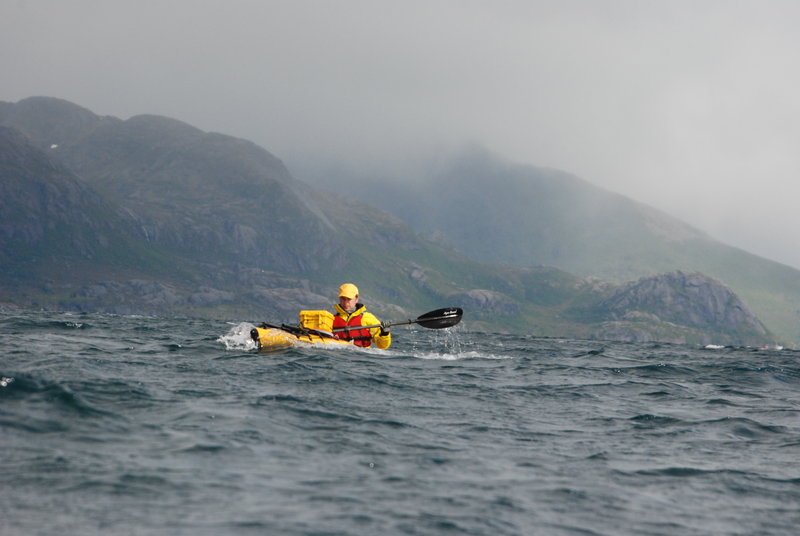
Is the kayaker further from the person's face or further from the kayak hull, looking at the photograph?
the kayak hull

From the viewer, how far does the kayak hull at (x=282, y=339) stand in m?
25.9

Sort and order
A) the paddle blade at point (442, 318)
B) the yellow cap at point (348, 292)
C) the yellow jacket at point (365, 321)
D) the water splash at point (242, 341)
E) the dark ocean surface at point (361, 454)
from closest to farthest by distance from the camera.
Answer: the dark ocean surface at point (361, 454), the yellow cap at point (348, 292), the water splash at point (242, 341), the yellow jacket at point (365, 321), the paddle blade at point (442, 318)

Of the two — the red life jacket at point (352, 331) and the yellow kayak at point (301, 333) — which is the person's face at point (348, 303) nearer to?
the red life jacket at point (352, 331)

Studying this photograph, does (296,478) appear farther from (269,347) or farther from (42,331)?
(42,331)

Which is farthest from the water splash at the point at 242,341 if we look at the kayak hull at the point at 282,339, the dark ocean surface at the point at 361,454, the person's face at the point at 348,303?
the dark ocean surface at the point at 361,454

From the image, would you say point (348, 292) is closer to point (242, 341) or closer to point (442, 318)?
point (442, 318)

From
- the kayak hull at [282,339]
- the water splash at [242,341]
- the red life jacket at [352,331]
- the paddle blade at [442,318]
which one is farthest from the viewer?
the paddle blade at [442,318]

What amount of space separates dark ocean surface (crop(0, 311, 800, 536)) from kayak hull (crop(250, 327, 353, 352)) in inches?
118

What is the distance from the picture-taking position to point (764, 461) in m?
14.2

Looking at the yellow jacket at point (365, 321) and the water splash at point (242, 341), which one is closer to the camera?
the water splash at point (242, 341)

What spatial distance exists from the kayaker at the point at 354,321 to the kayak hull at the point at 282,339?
0.85 meters

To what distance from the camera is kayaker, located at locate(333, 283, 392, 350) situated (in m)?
27.4

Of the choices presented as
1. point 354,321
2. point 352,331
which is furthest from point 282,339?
point 354,321

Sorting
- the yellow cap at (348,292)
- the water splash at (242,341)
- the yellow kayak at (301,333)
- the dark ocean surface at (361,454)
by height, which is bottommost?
the dark ocean surface at (361,454)
